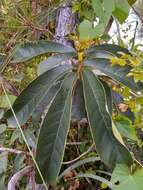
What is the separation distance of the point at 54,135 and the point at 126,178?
0.19 m

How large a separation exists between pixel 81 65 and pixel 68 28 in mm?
260

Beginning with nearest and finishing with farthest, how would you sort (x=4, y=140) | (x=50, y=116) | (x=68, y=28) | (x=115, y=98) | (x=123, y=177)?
(x=123, y=177) → (x=50, y=116) → (x=115, y=98) → (x=68, y=28) → (x=4, y=140)

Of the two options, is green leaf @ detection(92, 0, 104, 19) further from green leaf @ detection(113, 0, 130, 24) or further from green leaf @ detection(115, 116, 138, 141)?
green leaf @ detection(115, 116, 138, 141)

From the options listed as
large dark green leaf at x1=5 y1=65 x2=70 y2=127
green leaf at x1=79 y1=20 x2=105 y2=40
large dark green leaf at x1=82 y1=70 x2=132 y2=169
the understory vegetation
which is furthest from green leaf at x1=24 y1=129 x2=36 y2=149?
green leaf at x1=79 y1=20 x2=105 y2=40

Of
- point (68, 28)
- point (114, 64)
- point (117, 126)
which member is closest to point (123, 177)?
point (117, 126)

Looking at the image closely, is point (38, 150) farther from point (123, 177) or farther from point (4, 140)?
point (4, 140)

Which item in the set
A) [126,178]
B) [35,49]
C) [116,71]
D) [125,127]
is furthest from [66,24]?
[126,178]

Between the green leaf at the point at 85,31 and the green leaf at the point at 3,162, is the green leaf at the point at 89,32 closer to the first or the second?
the green leaf at the point at 85,31

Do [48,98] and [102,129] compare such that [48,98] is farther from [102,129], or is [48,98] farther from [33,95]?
[102,129]

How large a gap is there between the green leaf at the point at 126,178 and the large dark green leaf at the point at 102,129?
3 centimetres

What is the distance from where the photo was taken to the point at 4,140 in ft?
3.89

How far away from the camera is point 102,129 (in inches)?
29.5

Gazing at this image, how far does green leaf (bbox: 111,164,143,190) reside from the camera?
0.66 metres

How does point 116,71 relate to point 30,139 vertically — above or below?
above
